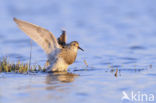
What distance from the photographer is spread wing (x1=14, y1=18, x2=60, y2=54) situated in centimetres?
1055

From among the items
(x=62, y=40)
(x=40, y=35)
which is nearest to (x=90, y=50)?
(x=62, y=40)

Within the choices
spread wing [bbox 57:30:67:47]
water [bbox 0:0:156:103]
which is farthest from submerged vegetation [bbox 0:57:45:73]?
spread wing [bbox 57:30:67:47]

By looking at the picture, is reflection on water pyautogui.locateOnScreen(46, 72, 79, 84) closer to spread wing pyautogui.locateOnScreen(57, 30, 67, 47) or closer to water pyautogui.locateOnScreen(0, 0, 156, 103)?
A: water pyautogui.locateOnScreen(0, 0, 156, 103)

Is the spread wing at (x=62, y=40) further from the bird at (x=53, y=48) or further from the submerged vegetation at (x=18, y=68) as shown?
the submerged vegetation at (x=18, y=68)

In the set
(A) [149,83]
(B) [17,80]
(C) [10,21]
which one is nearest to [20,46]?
(C) [10,21]

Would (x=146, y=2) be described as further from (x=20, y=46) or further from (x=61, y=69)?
(x=61, y=69)

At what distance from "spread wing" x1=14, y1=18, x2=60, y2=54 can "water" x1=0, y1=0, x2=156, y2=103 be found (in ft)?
2.47

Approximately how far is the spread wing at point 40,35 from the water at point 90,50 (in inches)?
29.6

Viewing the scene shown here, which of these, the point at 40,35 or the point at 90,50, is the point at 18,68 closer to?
the point at 40,35

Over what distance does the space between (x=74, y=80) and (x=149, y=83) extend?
62.0 inches

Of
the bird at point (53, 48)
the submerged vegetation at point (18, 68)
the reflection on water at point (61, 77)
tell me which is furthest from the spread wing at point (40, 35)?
the reflection on water at point (61, 77)

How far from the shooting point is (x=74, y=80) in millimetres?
9859

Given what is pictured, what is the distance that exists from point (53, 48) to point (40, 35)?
51 cm

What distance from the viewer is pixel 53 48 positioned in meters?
11.1
